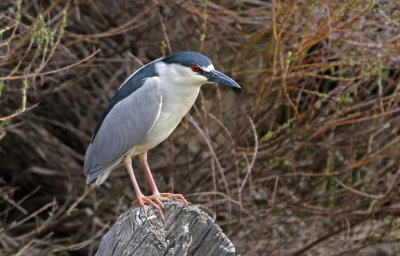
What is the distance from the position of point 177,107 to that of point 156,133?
189mm

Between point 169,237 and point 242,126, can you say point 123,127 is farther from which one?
point 169,237

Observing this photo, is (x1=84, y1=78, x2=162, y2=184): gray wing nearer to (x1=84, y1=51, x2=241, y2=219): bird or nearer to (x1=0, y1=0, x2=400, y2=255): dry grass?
(x1=84, y1=51, x2=241, y2=219): bird

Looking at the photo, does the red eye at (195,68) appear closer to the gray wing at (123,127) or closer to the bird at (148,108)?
the bird at (148,108)

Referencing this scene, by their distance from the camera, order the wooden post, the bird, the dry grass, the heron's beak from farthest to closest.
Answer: the dry grass < the bird < the heron's beak < the wooden post

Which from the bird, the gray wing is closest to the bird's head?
the bird

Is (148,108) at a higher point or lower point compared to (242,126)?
higher

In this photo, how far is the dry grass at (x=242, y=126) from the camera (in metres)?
3.98

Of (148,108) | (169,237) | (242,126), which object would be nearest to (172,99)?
(148,108)

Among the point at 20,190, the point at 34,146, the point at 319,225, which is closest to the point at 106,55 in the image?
the point at 34,146

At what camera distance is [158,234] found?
2018mm

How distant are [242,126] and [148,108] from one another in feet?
3.78

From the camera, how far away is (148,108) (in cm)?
320

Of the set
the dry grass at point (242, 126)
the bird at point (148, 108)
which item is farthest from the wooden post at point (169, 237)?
the dry grass at point (242, 126)

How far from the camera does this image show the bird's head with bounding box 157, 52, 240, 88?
304cm
